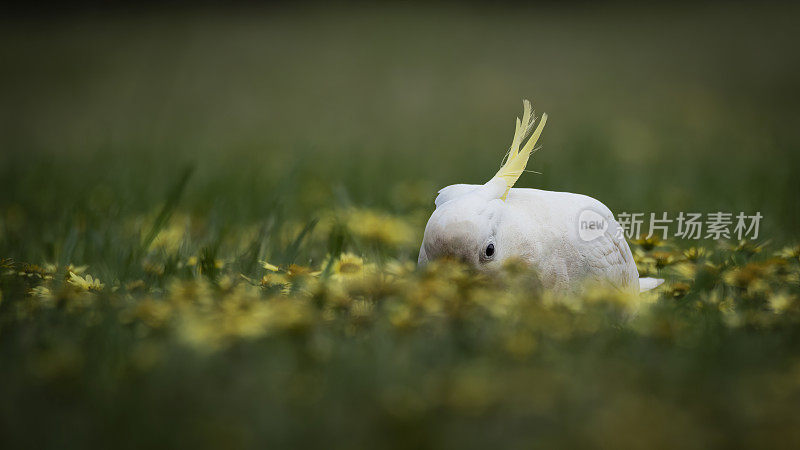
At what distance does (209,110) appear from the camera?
21.6 feet

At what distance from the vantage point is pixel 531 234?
67.7 inches

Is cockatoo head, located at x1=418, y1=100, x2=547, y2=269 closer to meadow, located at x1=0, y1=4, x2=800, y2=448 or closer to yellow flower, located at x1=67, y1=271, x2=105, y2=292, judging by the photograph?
meadow, located at x1=0, y1=4, x2=800, y2=448

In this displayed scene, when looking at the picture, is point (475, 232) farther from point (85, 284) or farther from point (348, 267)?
point (85, 284)

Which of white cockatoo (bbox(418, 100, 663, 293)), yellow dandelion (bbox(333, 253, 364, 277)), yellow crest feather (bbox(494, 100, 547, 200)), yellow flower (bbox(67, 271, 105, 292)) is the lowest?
yellow flower (bbox(67, 271, 105, 292))

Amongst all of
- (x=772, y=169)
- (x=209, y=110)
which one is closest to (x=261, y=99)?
(x=209, y=110)

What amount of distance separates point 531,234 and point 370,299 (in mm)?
→ 462

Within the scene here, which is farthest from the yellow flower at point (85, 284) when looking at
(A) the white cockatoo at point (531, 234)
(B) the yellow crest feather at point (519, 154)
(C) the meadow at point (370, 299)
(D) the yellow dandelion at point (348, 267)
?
(B) the yellow crest feather at point (519, 154)

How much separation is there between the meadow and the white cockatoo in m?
0.07

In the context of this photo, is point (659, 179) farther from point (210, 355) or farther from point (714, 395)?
point (210, 355)

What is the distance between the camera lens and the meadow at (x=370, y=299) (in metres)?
1.13

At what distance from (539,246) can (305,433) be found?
83 cm

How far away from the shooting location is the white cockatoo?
166 cm

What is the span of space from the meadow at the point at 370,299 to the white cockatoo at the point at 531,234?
0.24 ft

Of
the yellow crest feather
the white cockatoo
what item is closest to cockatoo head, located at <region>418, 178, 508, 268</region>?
the white cockatoo
